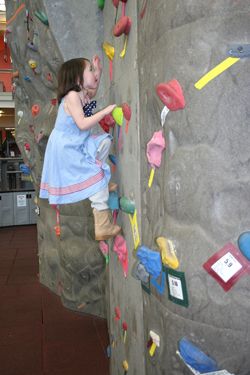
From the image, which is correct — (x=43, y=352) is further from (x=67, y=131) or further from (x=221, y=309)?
(x=221, y=309)

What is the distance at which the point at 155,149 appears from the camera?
134cm

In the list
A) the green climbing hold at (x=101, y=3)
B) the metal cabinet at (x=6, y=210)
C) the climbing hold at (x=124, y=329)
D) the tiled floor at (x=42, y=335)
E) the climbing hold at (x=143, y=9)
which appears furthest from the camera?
the metal cabinet at (x=6, y=210)

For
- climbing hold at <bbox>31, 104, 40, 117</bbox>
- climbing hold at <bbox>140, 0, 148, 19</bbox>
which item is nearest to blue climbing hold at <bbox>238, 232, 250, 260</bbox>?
climbing hold at <bbox>140, 0, 148, 19</bbox>

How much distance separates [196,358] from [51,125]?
9.25ft

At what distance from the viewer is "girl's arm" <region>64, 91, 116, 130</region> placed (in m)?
1.63

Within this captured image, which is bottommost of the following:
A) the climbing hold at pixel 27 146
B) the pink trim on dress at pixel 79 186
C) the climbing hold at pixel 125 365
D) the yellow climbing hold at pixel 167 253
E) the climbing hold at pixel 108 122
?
the climbing hold at pixel 125 365

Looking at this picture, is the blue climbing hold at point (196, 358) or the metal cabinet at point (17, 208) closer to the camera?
the blue climbing hold at point (196, 358)

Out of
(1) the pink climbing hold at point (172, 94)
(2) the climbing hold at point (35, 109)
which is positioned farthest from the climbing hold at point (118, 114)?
(2) the climbing hold at point (35, 109)

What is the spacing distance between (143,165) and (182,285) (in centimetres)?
49

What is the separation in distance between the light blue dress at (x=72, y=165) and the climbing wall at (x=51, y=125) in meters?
1.00

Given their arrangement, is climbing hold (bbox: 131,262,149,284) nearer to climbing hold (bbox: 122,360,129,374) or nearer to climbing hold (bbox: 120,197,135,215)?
climbing hold (bbox: 120,197,135,215)

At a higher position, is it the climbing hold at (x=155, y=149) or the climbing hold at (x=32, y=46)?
the climbing hold at (x=32, y=46)

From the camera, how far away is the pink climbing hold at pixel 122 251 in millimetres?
1817

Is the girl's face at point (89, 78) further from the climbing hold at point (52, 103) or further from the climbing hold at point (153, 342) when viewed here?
the climbing hold at point (52, 103)
